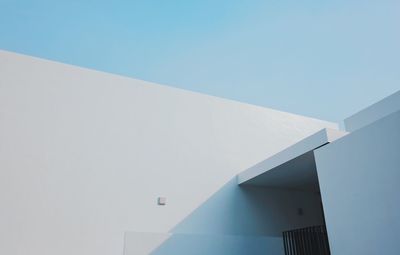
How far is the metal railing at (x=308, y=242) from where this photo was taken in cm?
556

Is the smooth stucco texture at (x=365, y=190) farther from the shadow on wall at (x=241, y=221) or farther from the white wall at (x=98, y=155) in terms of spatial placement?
the white wall at (x=98, y=155)

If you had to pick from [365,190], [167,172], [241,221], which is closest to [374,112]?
[365,190]

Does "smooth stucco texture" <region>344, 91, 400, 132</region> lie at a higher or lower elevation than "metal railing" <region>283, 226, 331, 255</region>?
higher

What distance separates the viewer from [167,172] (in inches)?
271

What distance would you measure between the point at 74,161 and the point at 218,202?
9.76 feet

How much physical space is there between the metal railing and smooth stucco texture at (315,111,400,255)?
0.90m

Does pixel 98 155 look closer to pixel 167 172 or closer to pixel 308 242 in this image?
pixel 167 172

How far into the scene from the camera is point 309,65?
7730 mm

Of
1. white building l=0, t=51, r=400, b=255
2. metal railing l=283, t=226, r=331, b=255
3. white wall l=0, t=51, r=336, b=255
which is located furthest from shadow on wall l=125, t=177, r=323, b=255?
metal railing l=283, t=226, r=331, b=255

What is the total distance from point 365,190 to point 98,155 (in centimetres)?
445

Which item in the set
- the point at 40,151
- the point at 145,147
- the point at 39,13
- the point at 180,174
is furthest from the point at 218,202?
the point at 39,13

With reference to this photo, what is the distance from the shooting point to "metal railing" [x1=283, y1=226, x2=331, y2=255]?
219 inches

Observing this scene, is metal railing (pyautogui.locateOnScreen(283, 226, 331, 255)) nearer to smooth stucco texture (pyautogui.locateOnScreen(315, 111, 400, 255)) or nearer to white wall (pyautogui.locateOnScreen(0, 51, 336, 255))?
smooth stucco texture (pyautogui.locateOnScreen(315, 111, 400, 255))

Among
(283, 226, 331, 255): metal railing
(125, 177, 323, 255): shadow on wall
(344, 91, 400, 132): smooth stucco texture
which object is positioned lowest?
(283, 226, 331, 255): metal railing
